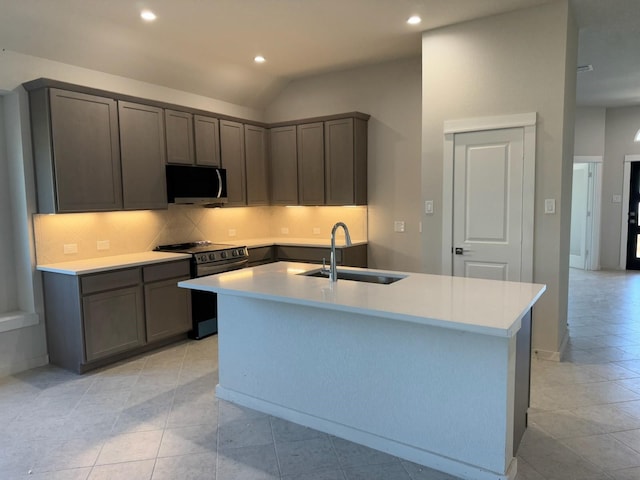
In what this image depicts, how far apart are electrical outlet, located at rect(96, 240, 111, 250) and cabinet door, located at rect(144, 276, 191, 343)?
68cm

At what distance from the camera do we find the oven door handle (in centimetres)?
442

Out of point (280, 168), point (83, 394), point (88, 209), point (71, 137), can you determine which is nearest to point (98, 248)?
point (88, 209)

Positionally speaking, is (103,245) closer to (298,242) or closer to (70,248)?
(70,248)

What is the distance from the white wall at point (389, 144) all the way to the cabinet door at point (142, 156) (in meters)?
2.20

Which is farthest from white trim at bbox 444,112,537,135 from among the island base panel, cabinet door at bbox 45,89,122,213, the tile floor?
cabinet door at bbox 45,89,122,213

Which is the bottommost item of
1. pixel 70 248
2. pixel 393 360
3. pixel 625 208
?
pixel 393 360

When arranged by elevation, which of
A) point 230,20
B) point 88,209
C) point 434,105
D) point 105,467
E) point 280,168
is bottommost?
point 105,467

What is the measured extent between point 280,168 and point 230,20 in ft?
7.19

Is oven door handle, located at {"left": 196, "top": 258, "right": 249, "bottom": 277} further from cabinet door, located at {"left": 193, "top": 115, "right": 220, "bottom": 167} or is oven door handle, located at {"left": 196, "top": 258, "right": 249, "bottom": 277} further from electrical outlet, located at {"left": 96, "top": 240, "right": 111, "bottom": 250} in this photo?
cabinet door, located at {"left": 193, "top": 115, "right": 220, "bottom": 167}

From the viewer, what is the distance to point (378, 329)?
8.00 feet

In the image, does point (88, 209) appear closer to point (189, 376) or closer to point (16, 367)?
point (16, 367)

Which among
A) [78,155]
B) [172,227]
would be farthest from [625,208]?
[78,155]

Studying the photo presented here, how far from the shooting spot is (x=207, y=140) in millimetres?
4934

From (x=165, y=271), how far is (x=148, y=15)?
2.23m
